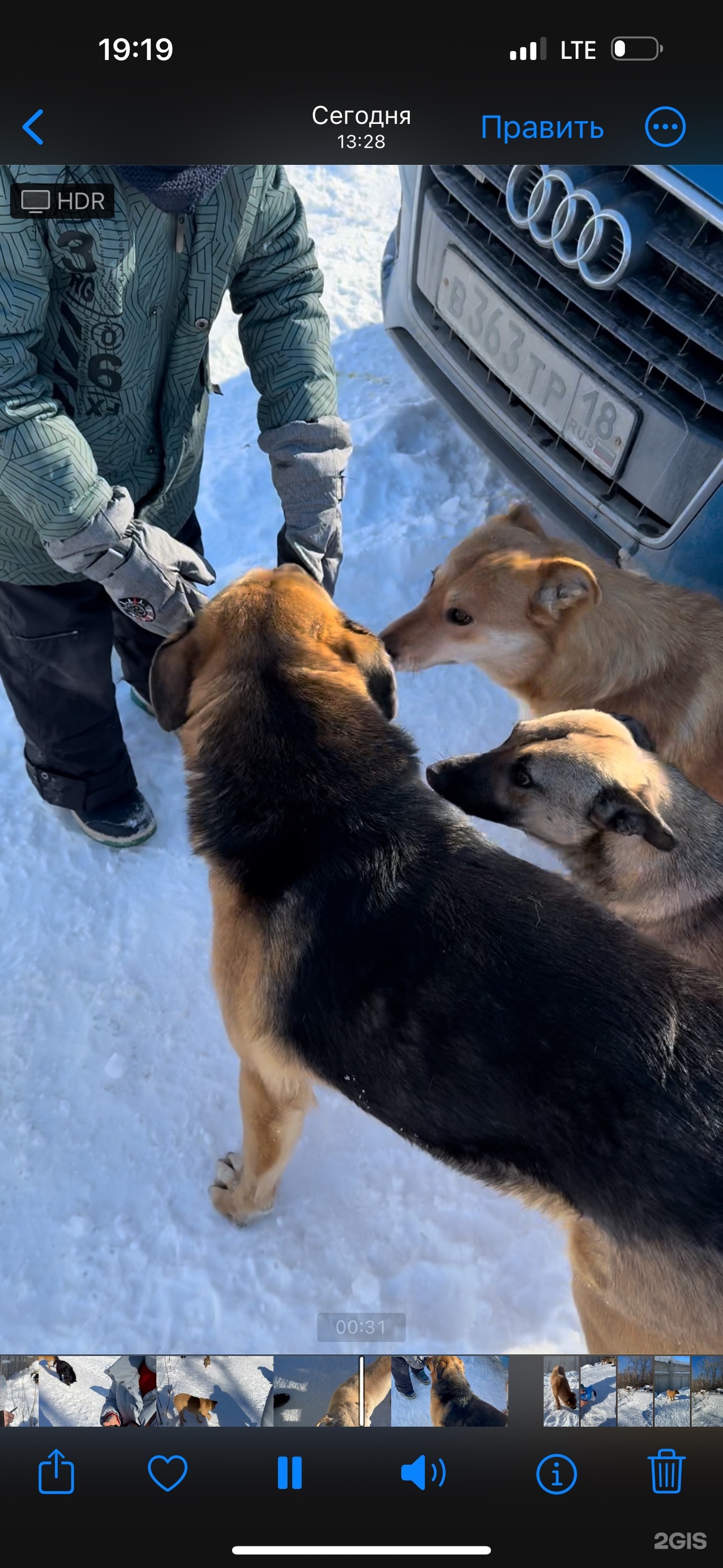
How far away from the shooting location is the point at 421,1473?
1.89 meters

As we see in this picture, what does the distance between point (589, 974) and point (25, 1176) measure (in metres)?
2.24

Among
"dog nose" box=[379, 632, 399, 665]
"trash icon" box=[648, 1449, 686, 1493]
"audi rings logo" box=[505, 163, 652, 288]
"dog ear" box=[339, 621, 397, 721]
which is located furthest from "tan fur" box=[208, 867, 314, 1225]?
"audi rings logo" box=[505, 163, 652, 288]

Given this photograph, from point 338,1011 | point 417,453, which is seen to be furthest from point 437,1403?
point 417,453

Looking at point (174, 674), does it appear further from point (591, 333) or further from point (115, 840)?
point (591, 333)

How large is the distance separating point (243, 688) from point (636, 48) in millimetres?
1658

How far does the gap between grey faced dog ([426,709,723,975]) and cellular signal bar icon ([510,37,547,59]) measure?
180 centimetres

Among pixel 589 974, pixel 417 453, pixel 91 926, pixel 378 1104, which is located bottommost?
pixel 91 926

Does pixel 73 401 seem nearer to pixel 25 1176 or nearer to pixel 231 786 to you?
pixel 231 786

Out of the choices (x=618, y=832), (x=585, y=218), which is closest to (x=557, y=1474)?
(x=618, y=832)

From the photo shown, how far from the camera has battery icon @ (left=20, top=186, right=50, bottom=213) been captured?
88.4 inches

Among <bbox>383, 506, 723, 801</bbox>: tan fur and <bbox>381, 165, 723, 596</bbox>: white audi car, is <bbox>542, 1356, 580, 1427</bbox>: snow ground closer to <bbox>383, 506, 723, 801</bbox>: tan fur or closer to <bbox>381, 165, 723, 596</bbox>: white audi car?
<bbox>383, 506, 723, 801</bbox>: tan fur

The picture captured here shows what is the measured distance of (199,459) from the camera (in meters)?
3.48

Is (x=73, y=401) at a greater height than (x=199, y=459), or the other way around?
(x=73, y=401)

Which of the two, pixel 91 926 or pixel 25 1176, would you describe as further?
pixel 91 926
